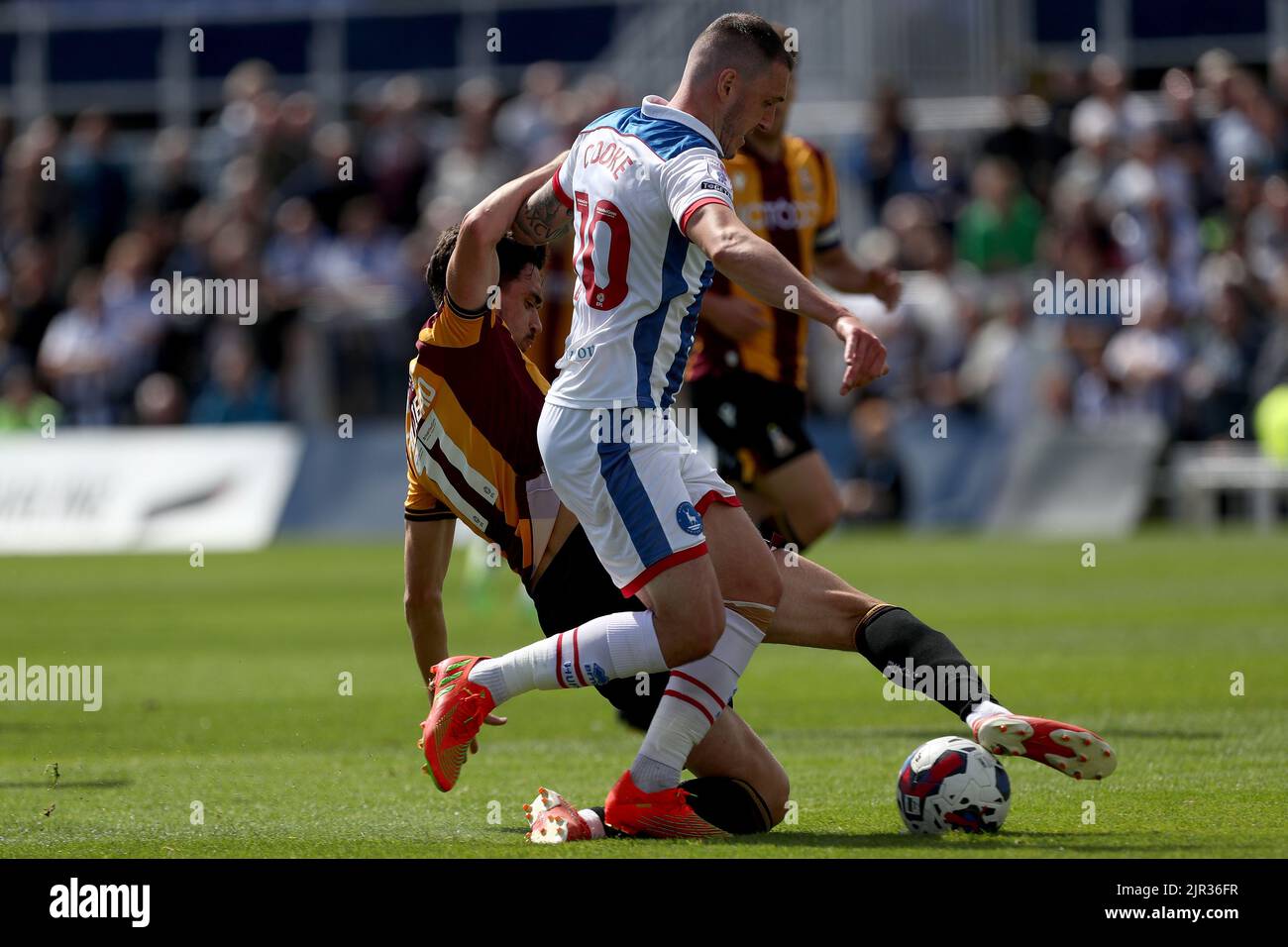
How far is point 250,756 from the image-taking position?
8.38 metres

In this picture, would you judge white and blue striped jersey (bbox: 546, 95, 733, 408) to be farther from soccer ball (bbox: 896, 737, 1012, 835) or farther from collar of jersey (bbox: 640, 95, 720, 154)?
soccer ball (bbox: 896, 737, 1012, 835)

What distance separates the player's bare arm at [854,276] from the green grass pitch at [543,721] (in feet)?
6.35

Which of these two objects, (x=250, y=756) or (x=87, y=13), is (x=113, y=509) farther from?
(x=250, y=756)

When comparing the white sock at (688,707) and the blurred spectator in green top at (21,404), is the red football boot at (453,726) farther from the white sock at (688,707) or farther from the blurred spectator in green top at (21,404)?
the blurred spectator in green top at (21,404)

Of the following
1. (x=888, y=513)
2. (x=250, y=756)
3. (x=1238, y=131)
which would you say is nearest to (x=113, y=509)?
(x=888, y=513)

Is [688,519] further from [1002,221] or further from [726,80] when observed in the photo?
[1002,221]

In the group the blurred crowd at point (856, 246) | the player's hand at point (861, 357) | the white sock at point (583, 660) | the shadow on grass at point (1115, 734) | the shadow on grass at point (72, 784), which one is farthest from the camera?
the blurred crowd at point (856, 246)

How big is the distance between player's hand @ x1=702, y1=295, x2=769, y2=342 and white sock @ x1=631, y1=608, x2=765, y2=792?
10.7 ft

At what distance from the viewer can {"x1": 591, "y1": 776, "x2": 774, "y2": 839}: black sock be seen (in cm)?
638

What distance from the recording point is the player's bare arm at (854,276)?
932 cm

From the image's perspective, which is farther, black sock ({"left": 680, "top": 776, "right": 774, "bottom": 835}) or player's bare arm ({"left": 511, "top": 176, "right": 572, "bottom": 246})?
player's bare arm ({"left": 511, "top": 176, "right": 572, "bottom": 246})

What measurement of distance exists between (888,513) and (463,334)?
52.6 feet

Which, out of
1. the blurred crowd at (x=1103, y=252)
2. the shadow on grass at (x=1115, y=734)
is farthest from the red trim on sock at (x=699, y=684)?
the blurred crowd at (x=1103, y=252)

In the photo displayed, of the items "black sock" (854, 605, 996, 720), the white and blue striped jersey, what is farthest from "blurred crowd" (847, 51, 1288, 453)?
the white and blue striped jersey
